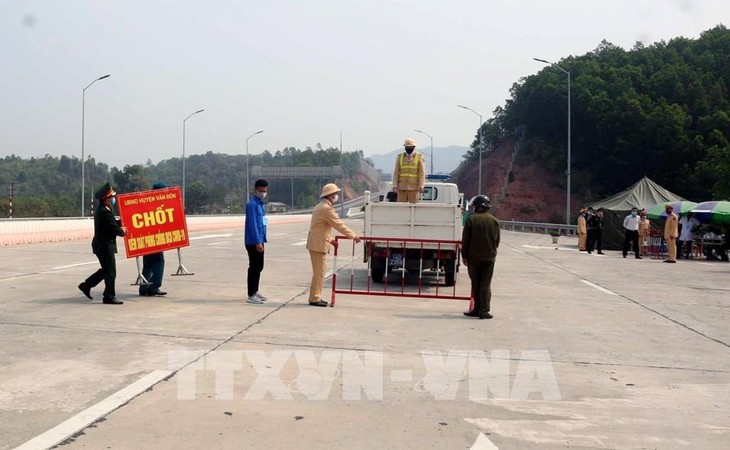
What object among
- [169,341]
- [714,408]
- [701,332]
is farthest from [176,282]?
[714,408]

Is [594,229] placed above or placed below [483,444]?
above

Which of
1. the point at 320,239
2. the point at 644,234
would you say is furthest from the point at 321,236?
the point at 644,234

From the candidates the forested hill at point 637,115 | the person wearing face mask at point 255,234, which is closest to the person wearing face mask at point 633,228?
the person wearing face mask at point 255,234

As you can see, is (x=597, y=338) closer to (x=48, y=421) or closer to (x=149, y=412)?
(x=149, y=412)

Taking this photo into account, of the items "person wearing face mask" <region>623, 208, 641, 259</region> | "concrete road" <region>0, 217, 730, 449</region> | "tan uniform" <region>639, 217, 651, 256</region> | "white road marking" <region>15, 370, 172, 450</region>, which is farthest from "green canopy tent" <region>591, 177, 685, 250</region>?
"white road marking" <region>15, 370, 172, 450</region>

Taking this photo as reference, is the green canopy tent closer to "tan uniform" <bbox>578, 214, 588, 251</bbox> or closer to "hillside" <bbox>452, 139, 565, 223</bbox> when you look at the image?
"tan uniform" <bbox>578, 214, 588, 251</bbox>

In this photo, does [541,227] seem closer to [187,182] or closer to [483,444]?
[483,444]

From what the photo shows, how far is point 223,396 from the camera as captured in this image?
228 inches

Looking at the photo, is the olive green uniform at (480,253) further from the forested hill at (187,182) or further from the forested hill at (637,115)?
the forested hill at (187,182)

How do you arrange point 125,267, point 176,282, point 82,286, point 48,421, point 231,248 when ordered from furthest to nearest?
point 231,248 → point 125,267 → point 176,282 → point 82,286 → point 48,421

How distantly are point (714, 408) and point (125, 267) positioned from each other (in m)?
13.4

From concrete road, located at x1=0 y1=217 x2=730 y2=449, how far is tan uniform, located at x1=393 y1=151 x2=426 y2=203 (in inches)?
119

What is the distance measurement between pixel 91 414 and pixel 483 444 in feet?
9.48

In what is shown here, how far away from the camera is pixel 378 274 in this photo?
14648 millimetres
